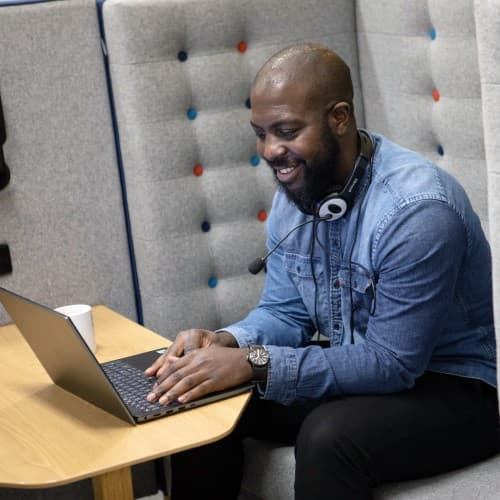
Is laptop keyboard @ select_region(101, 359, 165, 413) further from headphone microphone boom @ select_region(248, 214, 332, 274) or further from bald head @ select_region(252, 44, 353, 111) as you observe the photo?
bald head @ select_region(252, 44, 353, 111)

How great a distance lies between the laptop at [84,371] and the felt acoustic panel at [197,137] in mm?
531

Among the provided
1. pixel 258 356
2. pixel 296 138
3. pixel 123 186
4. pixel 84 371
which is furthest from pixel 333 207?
pixel 123 186

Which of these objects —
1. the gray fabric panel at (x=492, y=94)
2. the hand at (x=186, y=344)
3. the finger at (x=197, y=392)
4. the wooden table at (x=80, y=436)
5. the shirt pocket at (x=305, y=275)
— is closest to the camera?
the gray fabric panel at (x=492, y=94)

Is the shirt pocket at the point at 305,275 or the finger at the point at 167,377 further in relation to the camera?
the shirt pocket at the point at 305,275

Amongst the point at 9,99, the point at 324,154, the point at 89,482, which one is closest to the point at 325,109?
the point at 324,154

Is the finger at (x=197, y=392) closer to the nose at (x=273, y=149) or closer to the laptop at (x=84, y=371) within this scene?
the laptop at (x=84, y=371)

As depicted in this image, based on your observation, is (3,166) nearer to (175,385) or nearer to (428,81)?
(175,385)

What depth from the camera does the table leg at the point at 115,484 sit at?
1.51 m

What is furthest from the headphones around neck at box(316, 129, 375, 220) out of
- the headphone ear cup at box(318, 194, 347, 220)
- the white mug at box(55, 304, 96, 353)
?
the white mug at box(55, 304, 96, 353)

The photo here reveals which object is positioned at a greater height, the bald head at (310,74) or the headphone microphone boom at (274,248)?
the bald head at (310,74)

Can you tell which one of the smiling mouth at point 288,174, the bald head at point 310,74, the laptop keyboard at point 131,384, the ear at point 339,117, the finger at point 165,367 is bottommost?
the laptop keyboard at point 131,384

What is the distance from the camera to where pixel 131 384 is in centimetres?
168

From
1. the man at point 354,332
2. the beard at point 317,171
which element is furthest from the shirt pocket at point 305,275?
the beard at point 317,171

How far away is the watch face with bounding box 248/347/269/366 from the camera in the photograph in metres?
1.66
